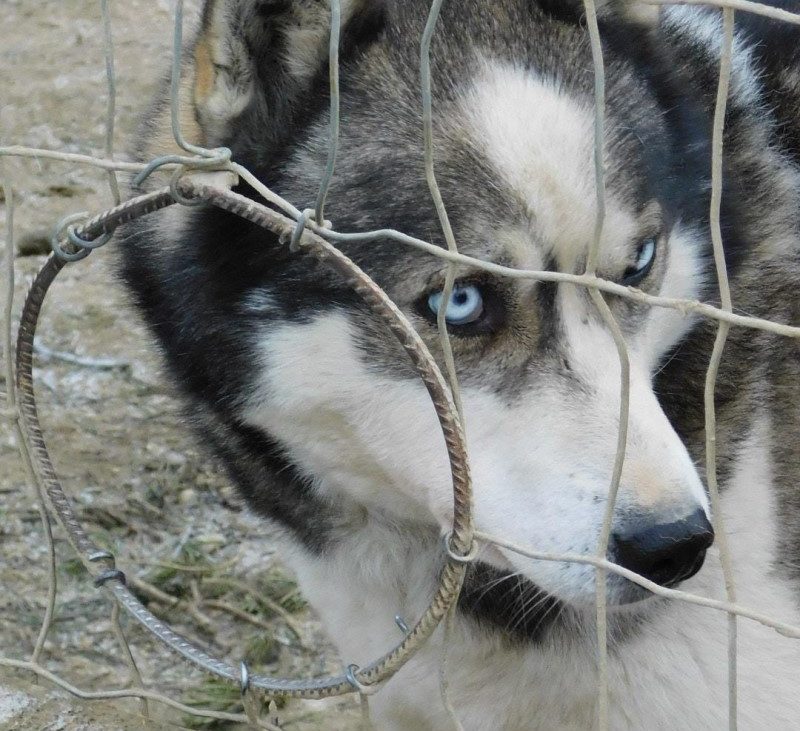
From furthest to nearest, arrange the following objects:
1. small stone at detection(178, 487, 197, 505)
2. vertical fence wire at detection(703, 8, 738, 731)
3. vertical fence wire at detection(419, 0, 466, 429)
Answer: small stone at detection(178, 487, 197, 505), vertical fence wire at detection(419, 0, 466, 429), vertical fence wire at detection(703, 8, 738, 731)

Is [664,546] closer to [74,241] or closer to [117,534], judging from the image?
[74,241]

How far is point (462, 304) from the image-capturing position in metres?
1.63

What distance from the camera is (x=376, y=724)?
224cm

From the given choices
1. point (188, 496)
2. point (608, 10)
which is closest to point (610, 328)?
point (608, 10)

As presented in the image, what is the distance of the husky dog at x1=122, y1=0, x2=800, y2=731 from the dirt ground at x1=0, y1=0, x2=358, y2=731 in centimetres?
41

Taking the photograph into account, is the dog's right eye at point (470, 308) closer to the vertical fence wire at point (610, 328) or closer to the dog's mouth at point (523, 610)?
the vertical fence wire at point (610, 328)

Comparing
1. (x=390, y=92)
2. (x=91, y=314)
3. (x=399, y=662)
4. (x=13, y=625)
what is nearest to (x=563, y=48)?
(x=390, y=92)

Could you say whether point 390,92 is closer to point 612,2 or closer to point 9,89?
point 612,2

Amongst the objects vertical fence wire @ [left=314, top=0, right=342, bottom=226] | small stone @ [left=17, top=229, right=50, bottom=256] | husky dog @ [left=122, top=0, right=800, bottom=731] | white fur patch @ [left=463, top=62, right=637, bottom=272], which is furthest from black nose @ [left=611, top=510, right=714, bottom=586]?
small stone @ [left=17, top=229, right=50, bottom=256]

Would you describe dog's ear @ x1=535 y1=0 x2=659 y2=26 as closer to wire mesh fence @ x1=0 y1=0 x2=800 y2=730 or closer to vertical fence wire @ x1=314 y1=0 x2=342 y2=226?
wire mesh fence @ x1=0 y1=0 x2=800 y2=730

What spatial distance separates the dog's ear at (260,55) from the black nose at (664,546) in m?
0.84

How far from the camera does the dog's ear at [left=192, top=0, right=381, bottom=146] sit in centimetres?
160

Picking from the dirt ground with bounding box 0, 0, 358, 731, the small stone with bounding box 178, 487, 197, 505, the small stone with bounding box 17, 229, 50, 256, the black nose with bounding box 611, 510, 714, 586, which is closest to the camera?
the black nose with bounding box 611, 510, 714, 586

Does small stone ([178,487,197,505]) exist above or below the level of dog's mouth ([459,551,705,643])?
below
